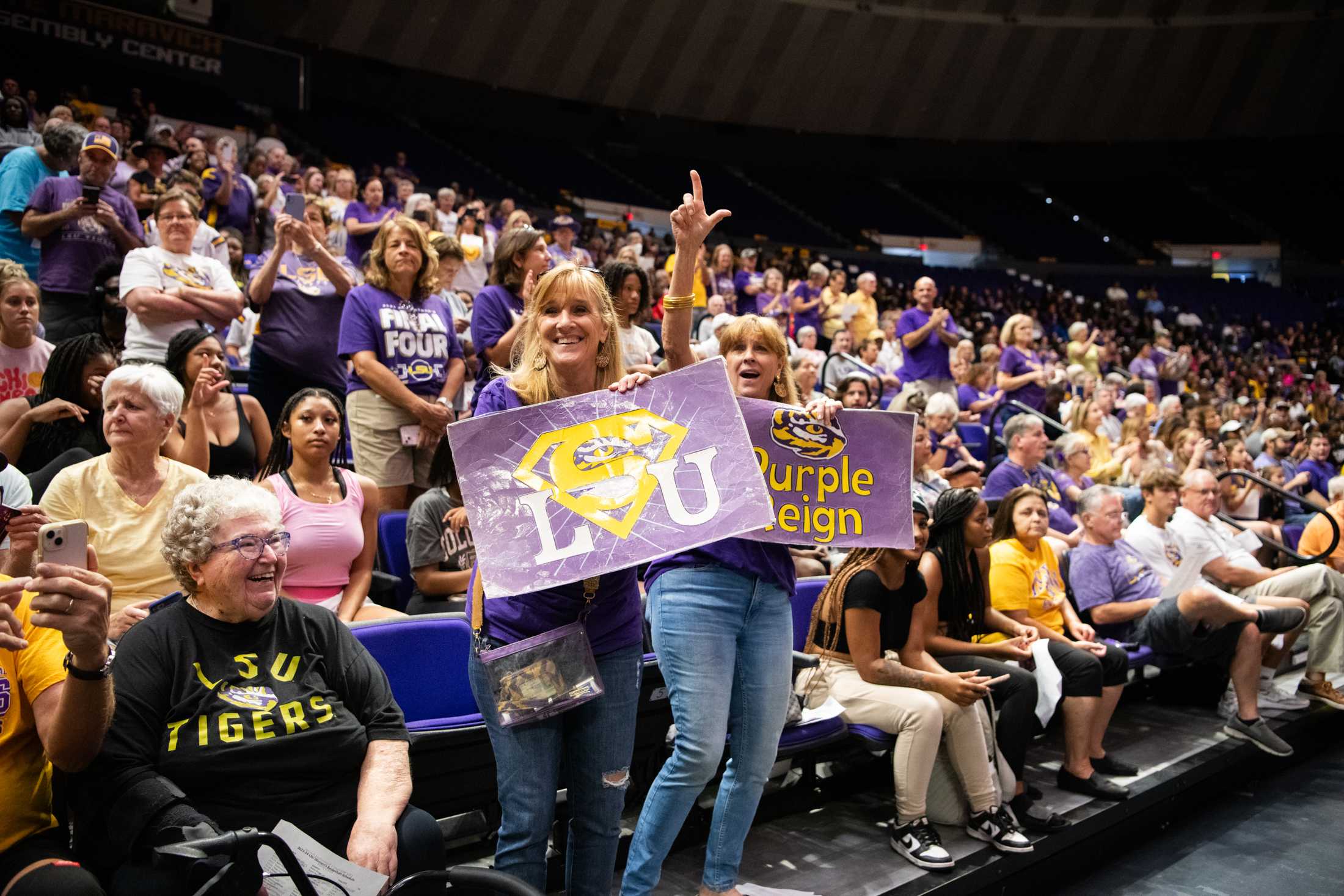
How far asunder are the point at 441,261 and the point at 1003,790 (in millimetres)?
3509

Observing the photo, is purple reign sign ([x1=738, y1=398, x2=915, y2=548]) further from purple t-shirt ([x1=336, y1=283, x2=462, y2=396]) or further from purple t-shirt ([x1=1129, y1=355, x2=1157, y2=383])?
purple t-shirt ([x1=1129, y1=355, x2=1157, y2=383])

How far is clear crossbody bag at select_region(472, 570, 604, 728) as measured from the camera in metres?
1.91

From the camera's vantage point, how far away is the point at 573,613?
6.63 ft

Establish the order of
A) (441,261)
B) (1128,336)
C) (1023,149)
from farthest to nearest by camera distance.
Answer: (1023,149)
(1128,336)
(441,261)

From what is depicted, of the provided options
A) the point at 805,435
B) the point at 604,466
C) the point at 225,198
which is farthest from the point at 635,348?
the point at 225,198

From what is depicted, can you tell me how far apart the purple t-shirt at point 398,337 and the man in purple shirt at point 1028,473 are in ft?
8.95

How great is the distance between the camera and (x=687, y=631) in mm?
2260

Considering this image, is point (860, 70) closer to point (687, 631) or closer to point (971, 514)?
point (971, 514)

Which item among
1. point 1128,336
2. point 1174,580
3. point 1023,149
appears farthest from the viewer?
point 1023,149

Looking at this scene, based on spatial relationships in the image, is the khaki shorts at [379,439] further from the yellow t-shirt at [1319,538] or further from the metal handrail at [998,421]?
the yellow t-shirt at [1319,538]

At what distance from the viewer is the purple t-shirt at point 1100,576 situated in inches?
181

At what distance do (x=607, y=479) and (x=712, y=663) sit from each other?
1.50ft

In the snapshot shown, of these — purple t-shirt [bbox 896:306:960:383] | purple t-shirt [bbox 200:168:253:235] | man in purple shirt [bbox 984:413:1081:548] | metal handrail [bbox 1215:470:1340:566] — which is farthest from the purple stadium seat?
purple t-shirt [bbox 896:306:960:383]

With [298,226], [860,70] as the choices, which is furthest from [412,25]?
[298,226]
